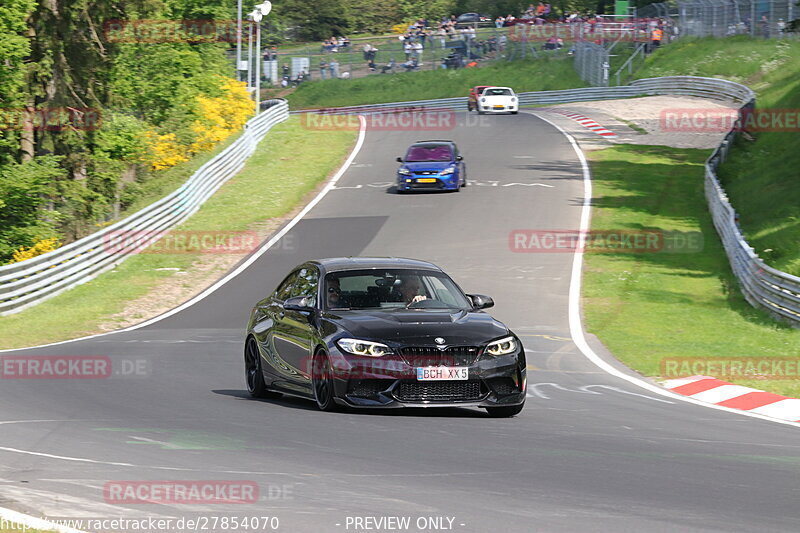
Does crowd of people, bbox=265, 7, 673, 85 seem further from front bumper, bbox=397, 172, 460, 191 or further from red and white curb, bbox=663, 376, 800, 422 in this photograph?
red and white curb, bbox=663, 376, 800, 422

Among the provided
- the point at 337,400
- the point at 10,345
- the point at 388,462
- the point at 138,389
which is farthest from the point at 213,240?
the point at 388,462

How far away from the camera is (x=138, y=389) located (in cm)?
1414

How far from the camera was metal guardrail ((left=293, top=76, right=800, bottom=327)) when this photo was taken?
22142mm

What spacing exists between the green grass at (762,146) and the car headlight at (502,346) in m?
15.5

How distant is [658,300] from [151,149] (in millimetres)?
33616

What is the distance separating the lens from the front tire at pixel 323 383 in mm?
11352

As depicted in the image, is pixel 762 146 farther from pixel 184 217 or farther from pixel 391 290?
pixel 391 290

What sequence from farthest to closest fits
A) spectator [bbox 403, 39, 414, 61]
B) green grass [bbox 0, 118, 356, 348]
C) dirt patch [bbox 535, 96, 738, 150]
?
spectator [bbox 403, 39, 414, 61], dirt patch [bbox 535, 96, 738, 150], green grass [bbox 0, 118, 356, 348]

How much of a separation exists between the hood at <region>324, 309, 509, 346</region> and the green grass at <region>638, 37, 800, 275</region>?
1557cm

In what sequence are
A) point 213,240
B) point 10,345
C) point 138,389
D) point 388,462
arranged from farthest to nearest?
1. point 213,240
2. point 10,345
3. point 138,389
4. point 388,462

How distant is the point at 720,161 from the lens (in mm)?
41219

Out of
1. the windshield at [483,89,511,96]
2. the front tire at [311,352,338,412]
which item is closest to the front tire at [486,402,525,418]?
the front tire at [311,352,338,412]

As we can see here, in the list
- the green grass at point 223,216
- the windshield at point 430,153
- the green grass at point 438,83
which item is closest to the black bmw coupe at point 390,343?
the green grass at point 223,216

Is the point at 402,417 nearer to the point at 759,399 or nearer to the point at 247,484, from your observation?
the point at 247,484
